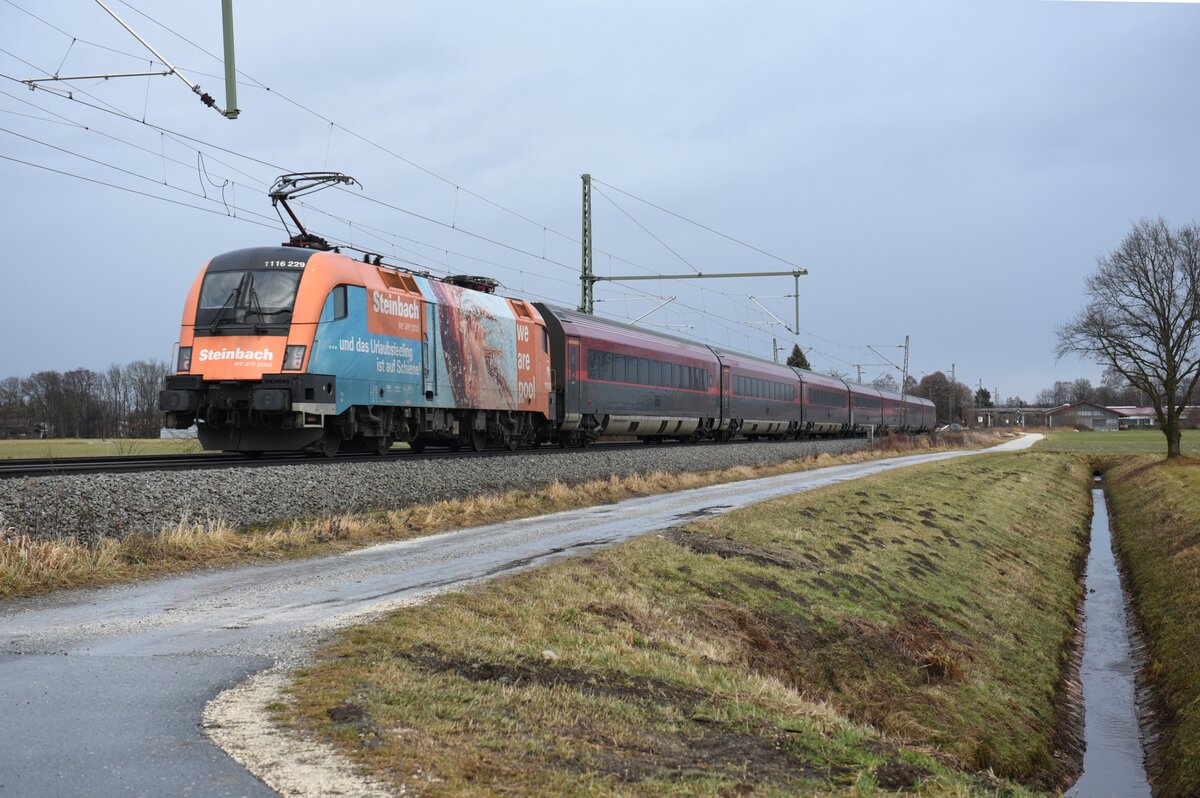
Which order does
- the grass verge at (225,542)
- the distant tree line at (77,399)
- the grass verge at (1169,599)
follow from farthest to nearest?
the distant tree line at (77,399) < the grass verge at (1169,599) < the grass verge at (225,542)

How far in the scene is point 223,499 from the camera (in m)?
14.3

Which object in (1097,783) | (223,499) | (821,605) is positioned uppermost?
(223,499)

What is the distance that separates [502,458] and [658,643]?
1329 cm

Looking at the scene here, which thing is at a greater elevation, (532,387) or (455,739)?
(532,387)

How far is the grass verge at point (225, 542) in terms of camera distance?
34.8ft

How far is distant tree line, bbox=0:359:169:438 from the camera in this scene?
78500 mm

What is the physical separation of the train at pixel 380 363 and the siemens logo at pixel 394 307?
38 mm

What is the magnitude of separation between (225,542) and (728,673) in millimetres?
7389

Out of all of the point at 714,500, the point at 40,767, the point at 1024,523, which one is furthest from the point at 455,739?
the point at 1024,523

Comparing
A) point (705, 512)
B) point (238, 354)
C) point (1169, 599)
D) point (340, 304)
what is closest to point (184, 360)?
point (238, 354)

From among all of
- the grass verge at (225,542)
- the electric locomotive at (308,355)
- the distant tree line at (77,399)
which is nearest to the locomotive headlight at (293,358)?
the electric locomotive at (308,355)

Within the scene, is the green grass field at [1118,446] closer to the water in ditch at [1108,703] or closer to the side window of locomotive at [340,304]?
the water in ditch at [1108,703]

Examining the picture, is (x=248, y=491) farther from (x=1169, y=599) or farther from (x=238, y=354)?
(x=1169, y=599)

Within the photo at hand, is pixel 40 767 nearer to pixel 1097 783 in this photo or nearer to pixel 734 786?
pixel 734 786
